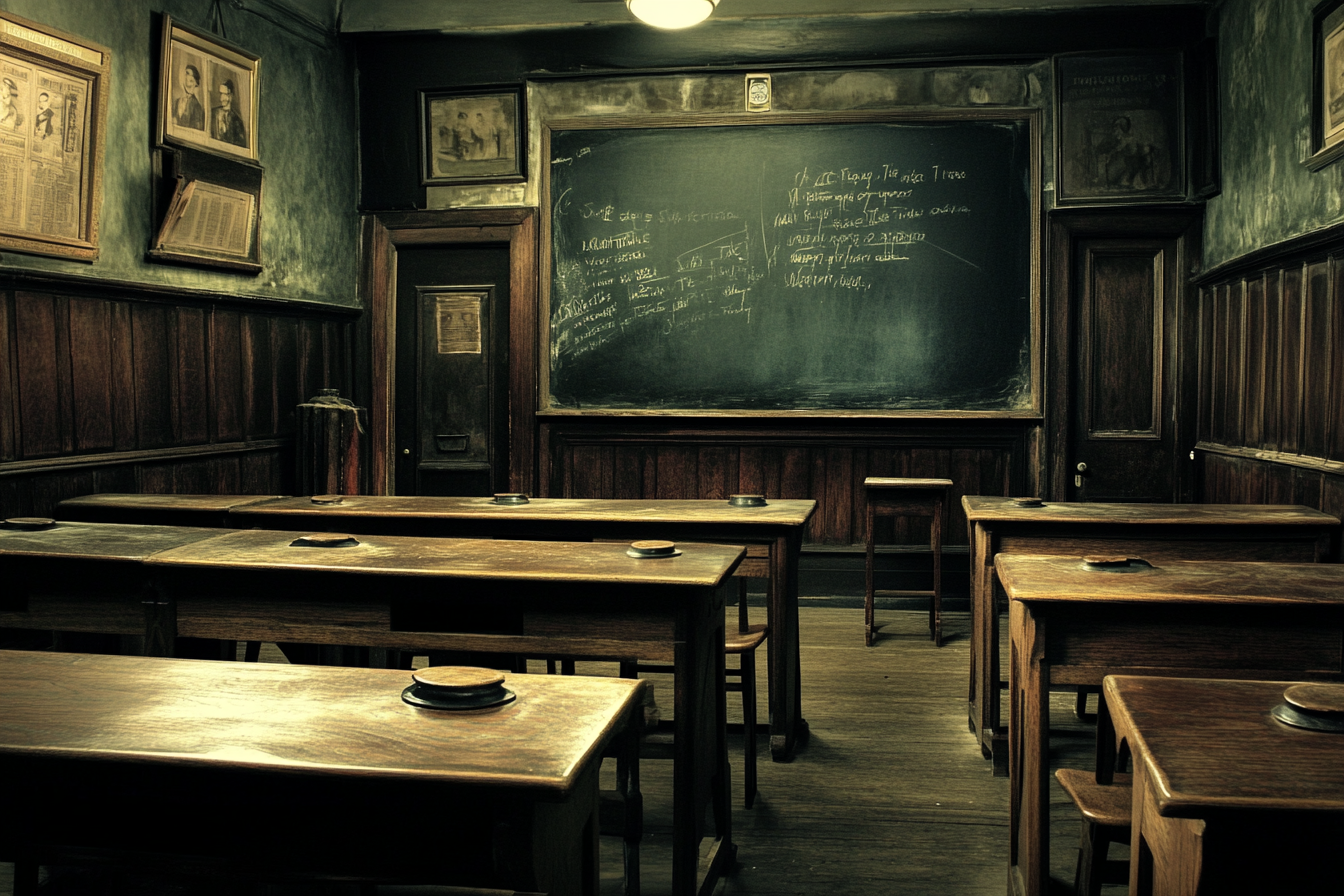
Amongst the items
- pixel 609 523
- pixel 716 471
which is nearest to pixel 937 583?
pixel 716 471

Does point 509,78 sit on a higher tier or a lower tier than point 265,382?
higher

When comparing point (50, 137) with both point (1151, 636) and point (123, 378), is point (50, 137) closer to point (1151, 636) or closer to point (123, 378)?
point (123, 378)

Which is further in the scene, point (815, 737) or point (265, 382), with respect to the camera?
point (265, 382)

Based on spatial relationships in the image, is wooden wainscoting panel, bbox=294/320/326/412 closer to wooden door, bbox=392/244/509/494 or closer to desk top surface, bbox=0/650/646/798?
wooden door, bbox=392/244/509/494

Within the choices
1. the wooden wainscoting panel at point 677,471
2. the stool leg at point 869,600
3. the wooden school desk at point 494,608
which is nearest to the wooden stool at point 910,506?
the stool leg at point 869,600

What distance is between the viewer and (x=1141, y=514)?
346 cm

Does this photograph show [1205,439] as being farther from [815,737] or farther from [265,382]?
[265,382]

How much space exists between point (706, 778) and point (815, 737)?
126cm

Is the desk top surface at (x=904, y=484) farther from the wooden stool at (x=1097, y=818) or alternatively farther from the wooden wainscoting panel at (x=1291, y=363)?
the wooden stool at (x=1097, y=818)

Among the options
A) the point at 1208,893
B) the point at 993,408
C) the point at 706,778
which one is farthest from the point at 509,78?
the point at 1208,893

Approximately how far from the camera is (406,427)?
6094 mm

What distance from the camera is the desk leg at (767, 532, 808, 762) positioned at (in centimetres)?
326

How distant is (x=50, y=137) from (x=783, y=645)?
10.4ft

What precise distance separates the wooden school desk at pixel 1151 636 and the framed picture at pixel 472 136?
14.6 feet
